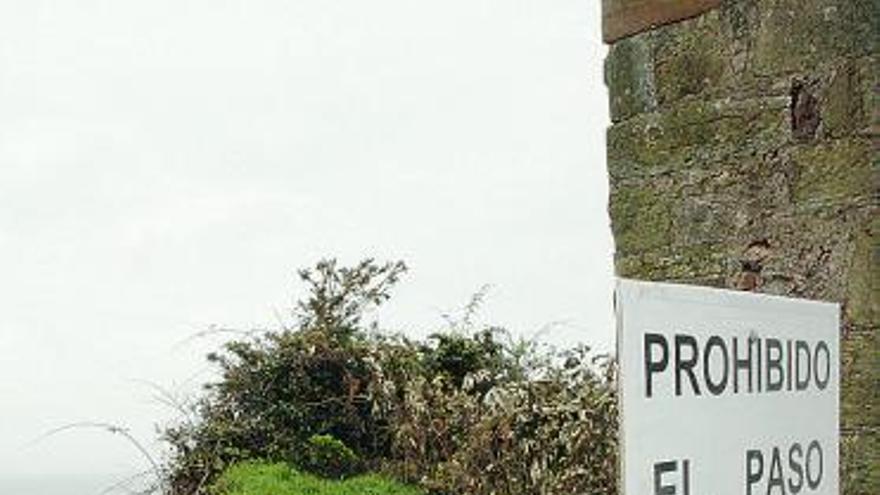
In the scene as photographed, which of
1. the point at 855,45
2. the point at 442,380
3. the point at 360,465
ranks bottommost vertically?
the point at 360,465

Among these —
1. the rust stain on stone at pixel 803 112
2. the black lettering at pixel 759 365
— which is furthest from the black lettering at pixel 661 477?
the rust stain on stone at pixel 803 112

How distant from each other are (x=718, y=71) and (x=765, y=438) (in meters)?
1.62

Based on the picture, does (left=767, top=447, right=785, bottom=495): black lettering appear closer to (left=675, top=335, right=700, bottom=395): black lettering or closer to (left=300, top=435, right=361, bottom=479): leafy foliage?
(left=675, top=335, right=700, bottom=395): black lettering

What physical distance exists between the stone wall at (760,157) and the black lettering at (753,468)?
4.16 ft

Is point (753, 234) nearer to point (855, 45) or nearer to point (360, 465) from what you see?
point (855, 45)

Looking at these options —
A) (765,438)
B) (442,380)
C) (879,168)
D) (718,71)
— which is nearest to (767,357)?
(765,438)

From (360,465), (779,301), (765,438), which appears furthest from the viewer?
(360,465)

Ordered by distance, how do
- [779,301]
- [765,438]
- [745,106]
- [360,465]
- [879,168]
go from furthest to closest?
[360,465] < [745,106] < [879,168] < [779,301] < [765,438]

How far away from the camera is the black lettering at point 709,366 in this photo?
1.50 m

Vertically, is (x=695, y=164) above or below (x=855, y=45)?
below

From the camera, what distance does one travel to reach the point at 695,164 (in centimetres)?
308

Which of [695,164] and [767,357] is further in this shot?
[695,164]

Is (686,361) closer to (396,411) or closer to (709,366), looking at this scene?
(709,366)

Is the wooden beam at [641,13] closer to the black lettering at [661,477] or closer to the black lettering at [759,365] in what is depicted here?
the black lettering at [759,365]
